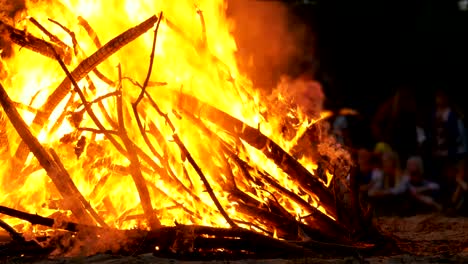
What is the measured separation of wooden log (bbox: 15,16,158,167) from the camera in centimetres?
508

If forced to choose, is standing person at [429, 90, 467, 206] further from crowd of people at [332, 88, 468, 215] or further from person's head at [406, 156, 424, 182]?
person's head at [406, 156, 424, 182]

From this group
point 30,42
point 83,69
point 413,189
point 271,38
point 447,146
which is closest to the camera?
point 83,69

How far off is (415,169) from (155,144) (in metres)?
5.31

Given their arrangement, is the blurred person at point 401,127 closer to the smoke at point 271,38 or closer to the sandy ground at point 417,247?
the smoke at point 271,38

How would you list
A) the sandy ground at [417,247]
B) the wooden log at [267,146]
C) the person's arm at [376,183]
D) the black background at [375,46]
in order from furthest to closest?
1. the black background at [375,46]
2. the person's arm at [376,183]
3. the wooden log at [267,146]
4. the sandy ground at [417,247]

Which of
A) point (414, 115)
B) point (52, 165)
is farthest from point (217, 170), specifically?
point (414, 115)

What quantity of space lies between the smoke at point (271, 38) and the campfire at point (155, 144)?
14.4ft

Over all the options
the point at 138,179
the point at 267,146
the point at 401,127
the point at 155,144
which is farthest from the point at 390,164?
the point at 138,179

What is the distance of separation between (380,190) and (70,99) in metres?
5.64

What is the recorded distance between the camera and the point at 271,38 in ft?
42.2

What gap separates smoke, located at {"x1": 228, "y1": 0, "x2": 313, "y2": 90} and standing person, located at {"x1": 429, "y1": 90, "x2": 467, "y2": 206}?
8.07 feet

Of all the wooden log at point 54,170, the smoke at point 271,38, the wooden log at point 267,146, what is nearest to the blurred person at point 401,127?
the smoke at point 271,38

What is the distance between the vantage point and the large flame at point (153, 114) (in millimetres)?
5086

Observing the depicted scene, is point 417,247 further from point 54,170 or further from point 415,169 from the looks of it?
point 415,169
